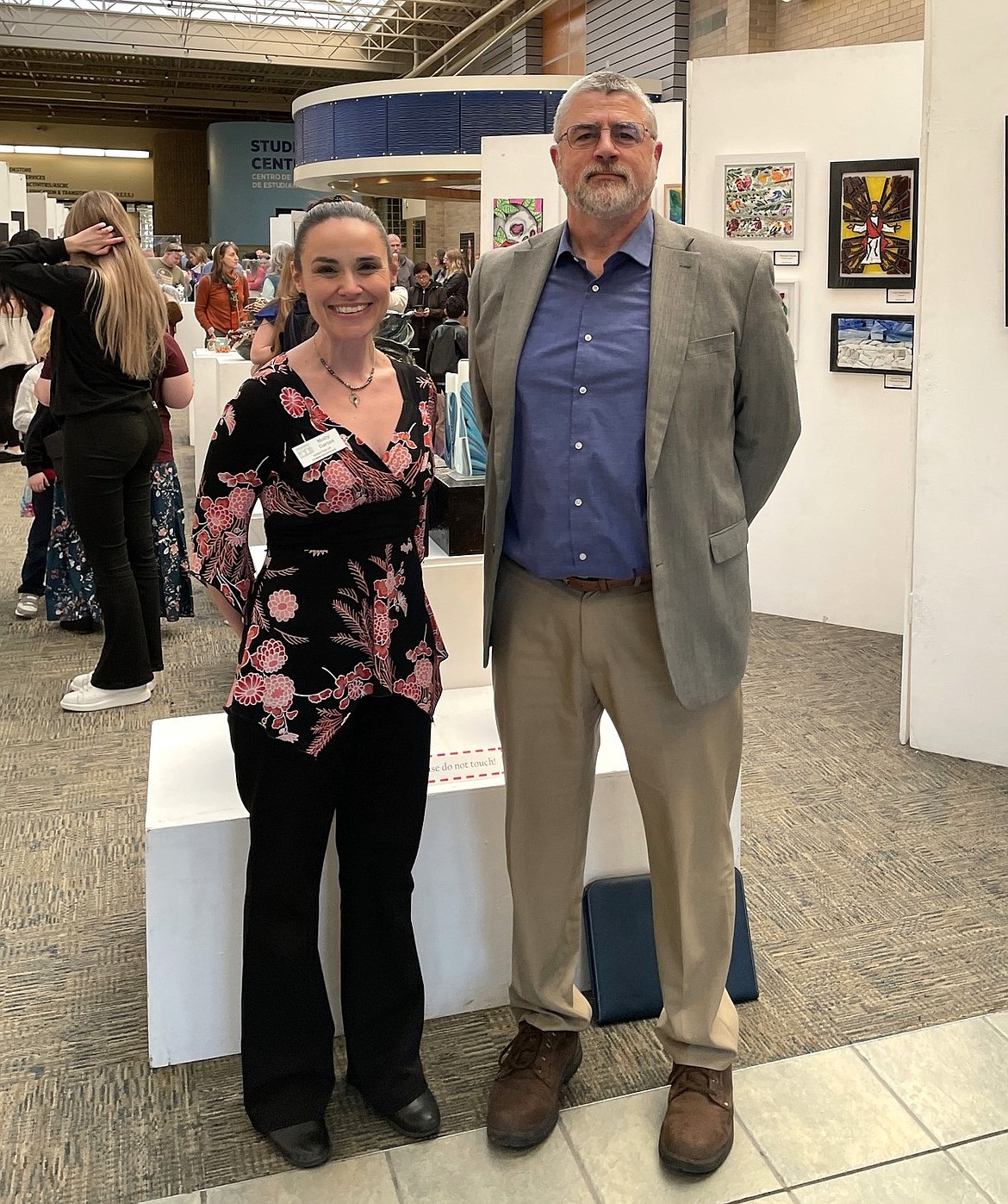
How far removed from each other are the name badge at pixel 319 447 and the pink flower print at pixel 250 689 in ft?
1.16

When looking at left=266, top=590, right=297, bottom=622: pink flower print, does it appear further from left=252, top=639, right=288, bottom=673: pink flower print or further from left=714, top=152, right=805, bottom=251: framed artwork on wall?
left=714, top=152, right=805, bottom=251: framed artwork on wall

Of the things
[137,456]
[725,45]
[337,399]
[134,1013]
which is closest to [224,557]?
[337,399]

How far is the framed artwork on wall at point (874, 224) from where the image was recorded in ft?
15.7

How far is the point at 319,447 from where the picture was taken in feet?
6.01

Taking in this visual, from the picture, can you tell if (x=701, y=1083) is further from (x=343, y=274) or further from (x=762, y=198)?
(x=762, y=198)

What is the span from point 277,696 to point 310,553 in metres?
0.24

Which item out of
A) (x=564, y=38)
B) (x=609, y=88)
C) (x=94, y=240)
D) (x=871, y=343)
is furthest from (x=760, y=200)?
(x=564, y=38)

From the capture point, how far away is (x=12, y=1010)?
2.54m

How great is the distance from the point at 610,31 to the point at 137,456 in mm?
14762

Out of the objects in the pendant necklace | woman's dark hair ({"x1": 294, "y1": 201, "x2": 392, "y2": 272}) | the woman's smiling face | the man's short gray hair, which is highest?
the man's short gray hair

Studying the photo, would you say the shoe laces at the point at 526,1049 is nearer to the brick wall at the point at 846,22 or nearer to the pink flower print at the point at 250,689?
the pink flower print at the point at 250,689

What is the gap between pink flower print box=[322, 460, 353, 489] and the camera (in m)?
1.84

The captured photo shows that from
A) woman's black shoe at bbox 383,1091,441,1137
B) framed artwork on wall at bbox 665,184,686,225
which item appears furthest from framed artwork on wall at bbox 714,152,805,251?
woman's black shoe at bbox 383,1091,441,1137

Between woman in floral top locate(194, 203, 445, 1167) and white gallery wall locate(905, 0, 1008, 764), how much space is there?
231cm
